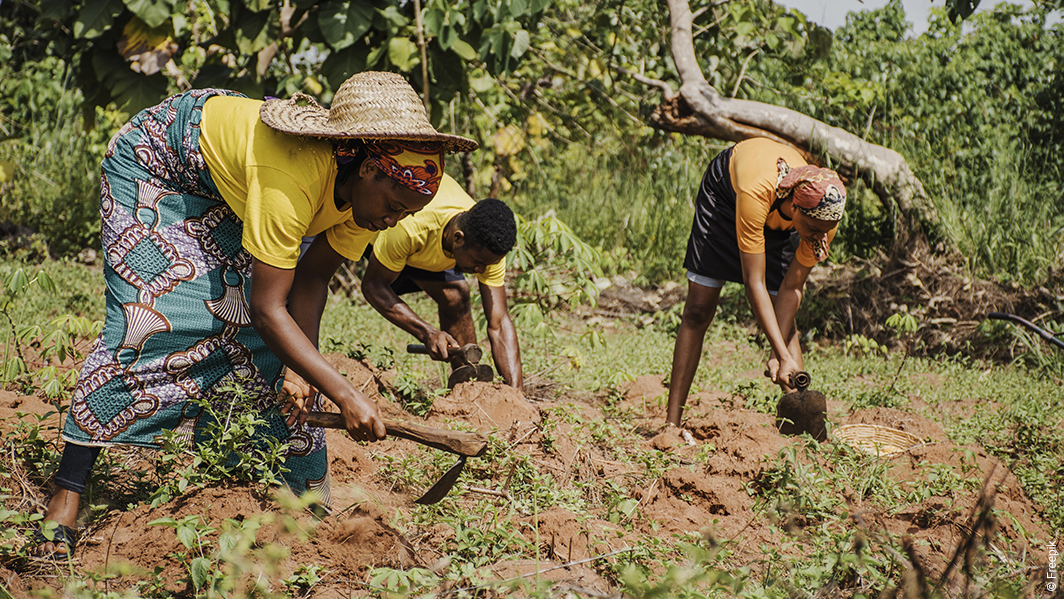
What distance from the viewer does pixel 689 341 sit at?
3.69 m

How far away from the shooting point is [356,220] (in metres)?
2.20

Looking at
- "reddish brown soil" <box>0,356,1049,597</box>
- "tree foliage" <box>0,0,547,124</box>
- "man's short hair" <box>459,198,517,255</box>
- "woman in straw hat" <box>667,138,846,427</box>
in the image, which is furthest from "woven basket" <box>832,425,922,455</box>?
"tree foliage" <box>0,0,547,124</box>

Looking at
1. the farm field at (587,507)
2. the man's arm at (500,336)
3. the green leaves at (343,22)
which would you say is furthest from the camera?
the green leaves at (343,22)

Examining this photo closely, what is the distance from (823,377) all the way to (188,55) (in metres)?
5.47

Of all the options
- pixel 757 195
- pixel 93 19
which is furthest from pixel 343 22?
pixel 757 195

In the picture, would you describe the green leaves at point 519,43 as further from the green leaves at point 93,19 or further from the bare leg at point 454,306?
the green leaves at point 93,19

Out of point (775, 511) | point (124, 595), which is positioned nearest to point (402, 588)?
point (124, 595)

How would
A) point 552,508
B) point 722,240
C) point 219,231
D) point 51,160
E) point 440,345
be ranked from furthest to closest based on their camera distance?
point 51,160 → point 722,240 → point 440,345 → point 552,508 → point 219,231

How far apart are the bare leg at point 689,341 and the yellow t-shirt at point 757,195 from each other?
0.34m

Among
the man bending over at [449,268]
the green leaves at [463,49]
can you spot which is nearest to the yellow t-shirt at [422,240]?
the man bending over at [449,268]

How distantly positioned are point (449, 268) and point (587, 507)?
5.06ft

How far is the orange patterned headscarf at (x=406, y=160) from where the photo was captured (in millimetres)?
2027

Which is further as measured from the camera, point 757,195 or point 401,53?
point 401,53

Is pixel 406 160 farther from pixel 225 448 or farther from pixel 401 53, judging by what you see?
pixel 401 53
